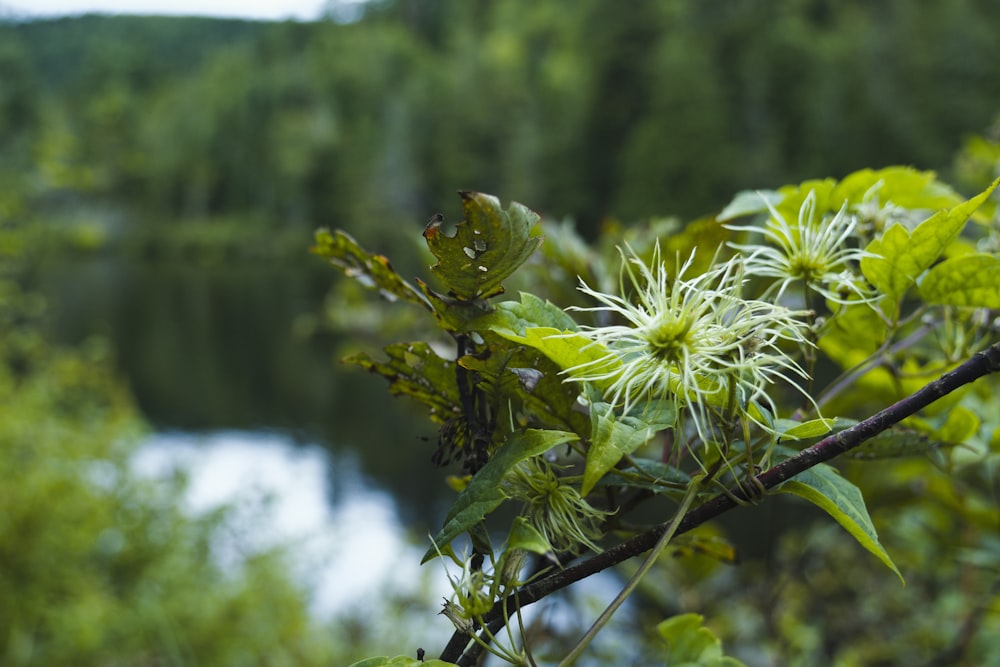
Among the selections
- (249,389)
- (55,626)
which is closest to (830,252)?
(55,626)

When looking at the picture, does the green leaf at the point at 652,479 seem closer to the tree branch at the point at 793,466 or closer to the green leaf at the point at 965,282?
the tree branch at the point at 793,466

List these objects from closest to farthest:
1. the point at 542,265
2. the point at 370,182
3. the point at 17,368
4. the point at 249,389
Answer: the point at 542,265, the point at 17,368, the point at 249,389, the point at 370,182

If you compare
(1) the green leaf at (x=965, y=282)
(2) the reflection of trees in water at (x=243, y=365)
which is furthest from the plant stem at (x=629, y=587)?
(2) the reflection of trees in water at (x=243, y=365)

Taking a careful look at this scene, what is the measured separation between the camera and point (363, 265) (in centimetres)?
49

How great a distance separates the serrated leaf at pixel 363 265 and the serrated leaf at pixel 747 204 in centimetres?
24

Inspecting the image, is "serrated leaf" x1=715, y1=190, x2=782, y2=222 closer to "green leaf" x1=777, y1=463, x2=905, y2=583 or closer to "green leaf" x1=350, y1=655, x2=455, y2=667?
"green leaf" x1=777, y1=463, x2=905, y2=583

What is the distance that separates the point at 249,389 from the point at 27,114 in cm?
1306

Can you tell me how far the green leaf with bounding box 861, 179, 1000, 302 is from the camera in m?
0.41

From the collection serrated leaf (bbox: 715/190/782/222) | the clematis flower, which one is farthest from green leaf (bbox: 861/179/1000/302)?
the clematis flower

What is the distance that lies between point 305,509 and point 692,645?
9.97 m

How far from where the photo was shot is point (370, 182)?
104ft

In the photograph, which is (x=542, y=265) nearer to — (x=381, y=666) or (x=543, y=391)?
(x=543, y=391)

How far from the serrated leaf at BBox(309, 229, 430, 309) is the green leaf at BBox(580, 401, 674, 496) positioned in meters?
0.14

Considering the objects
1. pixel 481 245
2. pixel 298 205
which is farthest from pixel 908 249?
pixel 298 205
